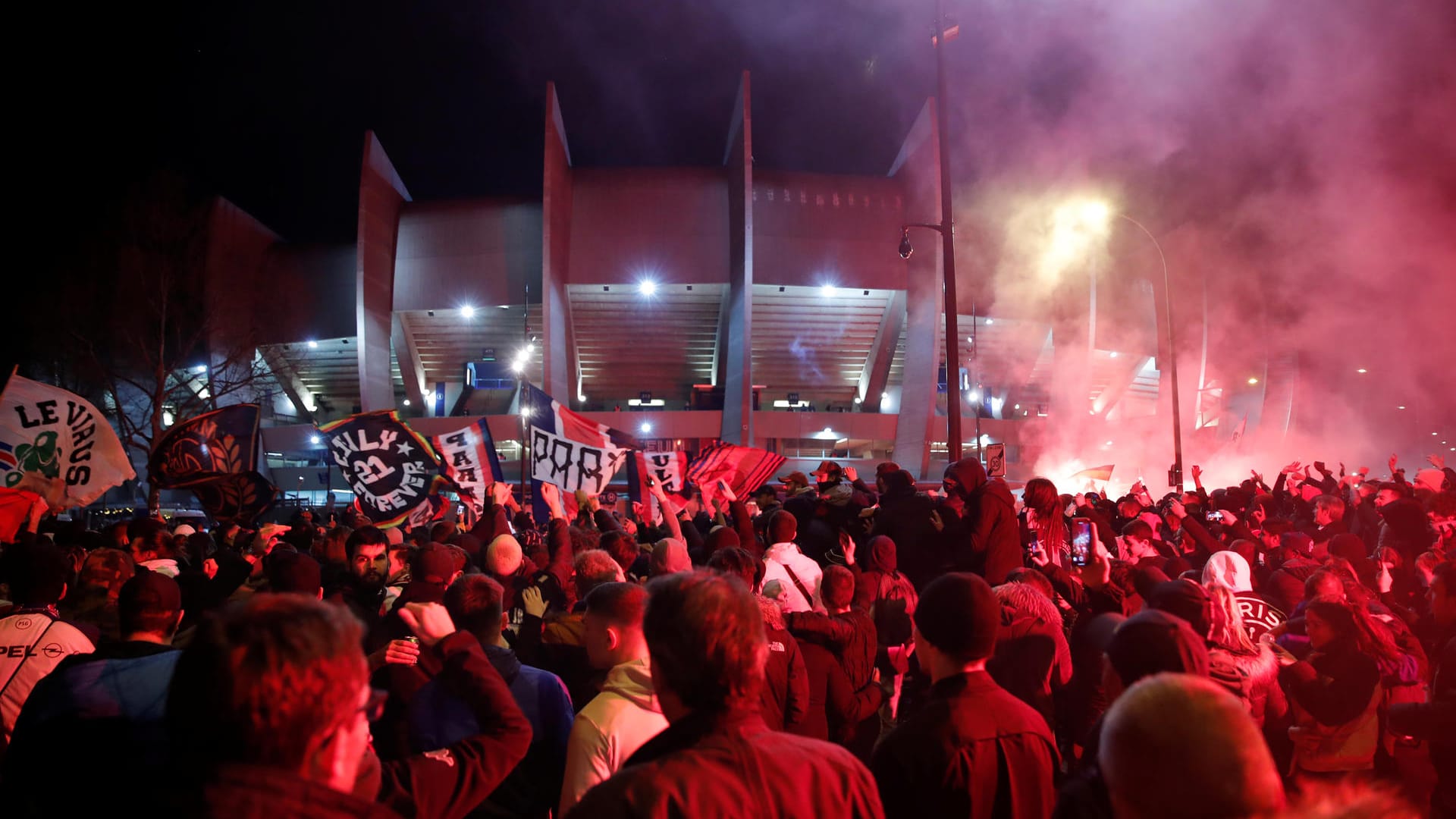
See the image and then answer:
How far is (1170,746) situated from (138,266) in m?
29.7

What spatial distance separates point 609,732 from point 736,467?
6775 millimetres

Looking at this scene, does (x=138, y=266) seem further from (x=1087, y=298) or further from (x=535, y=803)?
(x=1087, y=298)

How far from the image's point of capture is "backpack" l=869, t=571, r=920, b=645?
16.0ft

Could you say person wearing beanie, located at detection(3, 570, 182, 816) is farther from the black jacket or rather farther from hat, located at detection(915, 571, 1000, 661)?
A: hat, located at detection(915, 571, 1000, 661)

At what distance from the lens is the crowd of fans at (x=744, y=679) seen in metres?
1.21

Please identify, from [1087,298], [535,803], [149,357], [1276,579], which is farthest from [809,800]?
[1087,298]

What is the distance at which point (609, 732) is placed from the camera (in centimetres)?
225

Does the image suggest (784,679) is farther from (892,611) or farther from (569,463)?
(569,463)

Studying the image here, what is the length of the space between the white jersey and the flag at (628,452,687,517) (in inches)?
233

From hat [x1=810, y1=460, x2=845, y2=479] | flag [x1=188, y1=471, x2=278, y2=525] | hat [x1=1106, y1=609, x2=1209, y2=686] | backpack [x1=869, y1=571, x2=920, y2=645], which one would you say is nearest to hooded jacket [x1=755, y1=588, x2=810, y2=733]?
hat [x1=1106, y1=609, x2=1209, y2=686]

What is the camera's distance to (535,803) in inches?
106

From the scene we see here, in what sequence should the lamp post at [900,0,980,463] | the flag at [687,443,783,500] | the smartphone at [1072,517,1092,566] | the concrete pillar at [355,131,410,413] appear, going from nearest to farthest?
1. the smartphone at [1072,517,1092,566]
2. the flag at [687,443,783,500]
3. the lamp post at [900,0,980,463]
4. the concrete pillar at [355,131,410,413]

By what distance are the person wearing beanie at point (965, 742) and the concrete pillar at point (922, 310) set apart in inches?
1106

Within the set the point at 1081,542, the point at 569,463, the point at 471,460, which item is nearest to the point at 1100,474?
the point at 1081,542
